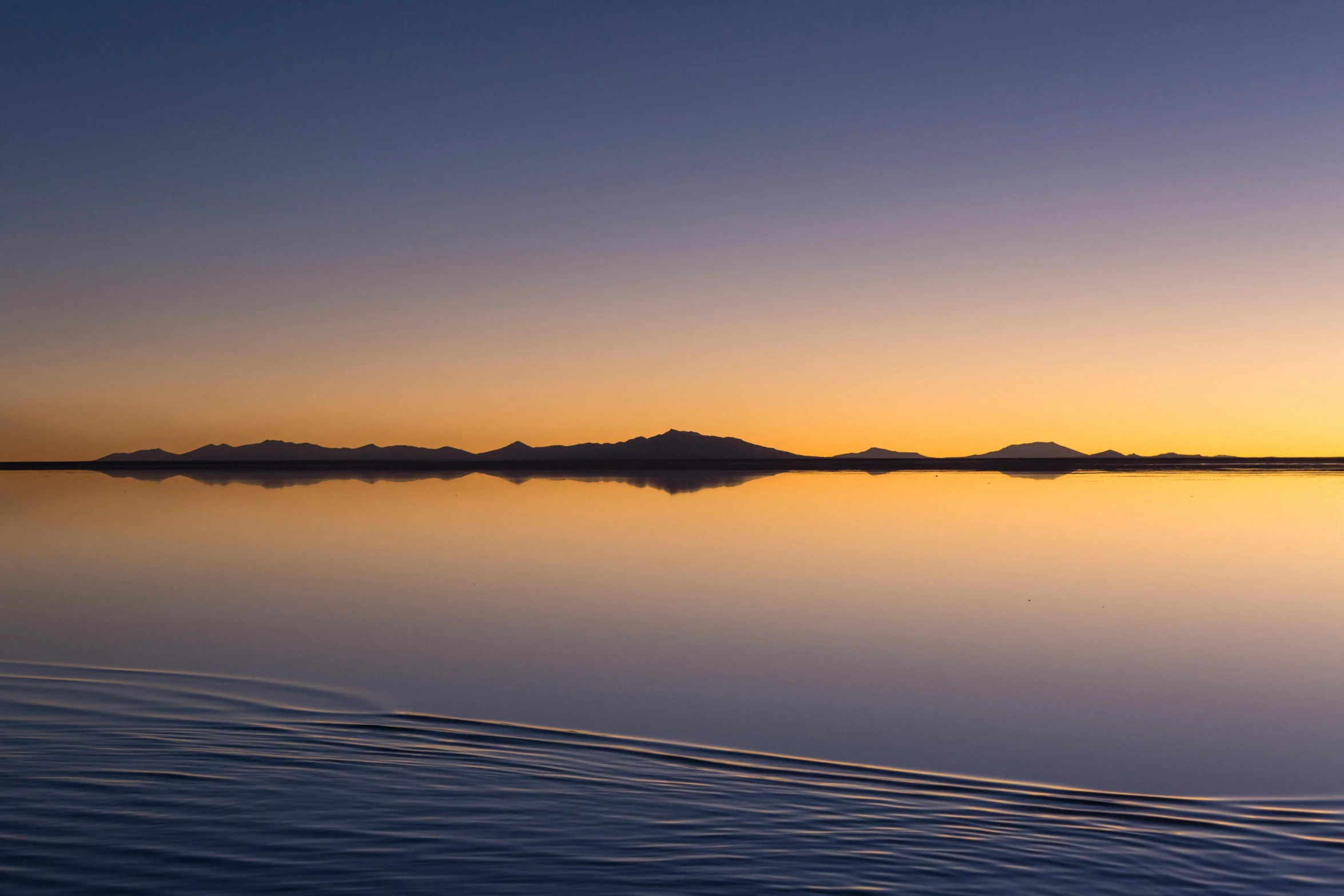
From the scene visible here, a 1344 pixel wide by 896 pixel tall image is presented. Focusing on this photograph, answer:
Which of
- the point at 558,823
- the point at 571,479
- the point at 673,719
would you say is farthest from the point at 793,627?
the point at 571,479

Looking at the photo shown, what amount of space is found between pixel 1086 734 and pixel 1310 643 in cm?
689

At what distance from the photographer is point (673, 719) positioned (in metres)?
10.4

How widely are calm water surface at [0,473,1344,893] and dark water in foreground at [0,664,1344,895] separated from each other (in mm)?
32

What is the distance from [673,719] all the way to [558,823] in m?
3.59

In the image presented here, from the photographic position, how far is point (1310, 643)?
14.7m

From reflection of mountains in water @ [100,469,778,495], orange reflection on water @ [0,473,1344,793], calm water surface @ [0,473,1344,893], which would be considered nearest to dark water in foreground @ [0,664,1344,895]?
calm water surface @ [0,473,1344,893]

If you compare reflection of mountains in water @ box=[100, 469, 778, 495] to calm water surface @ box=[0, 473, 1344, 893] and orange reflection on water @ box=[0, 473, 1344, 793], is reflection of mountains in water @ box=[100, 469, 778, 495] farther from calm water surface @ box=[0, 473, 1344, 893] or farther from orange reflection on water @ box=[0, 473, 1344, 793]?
calm water surface @ box=[0, 473, 1344, 893]

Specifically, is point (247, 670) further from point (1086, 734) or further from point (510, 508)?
point (510, 508)

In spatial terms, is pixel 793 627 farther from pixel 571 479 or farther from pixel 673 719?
pixel 571 479

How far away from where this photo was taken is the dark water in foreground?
608 cm

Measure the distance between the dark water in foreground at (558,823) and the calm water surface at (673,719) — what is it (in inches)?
1.3

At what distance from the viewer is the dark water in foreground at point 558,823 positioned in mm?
6082

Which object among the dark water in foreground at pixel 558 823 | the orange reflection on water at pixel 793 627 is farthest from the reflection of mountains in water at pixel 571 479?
the dark water in foreground at pixel 558 823

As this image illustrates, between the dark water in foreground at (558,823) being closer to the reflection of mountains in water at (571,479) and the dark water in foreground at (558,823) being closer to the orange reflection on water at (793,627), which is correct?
the orange reflection on water at (793,627)
